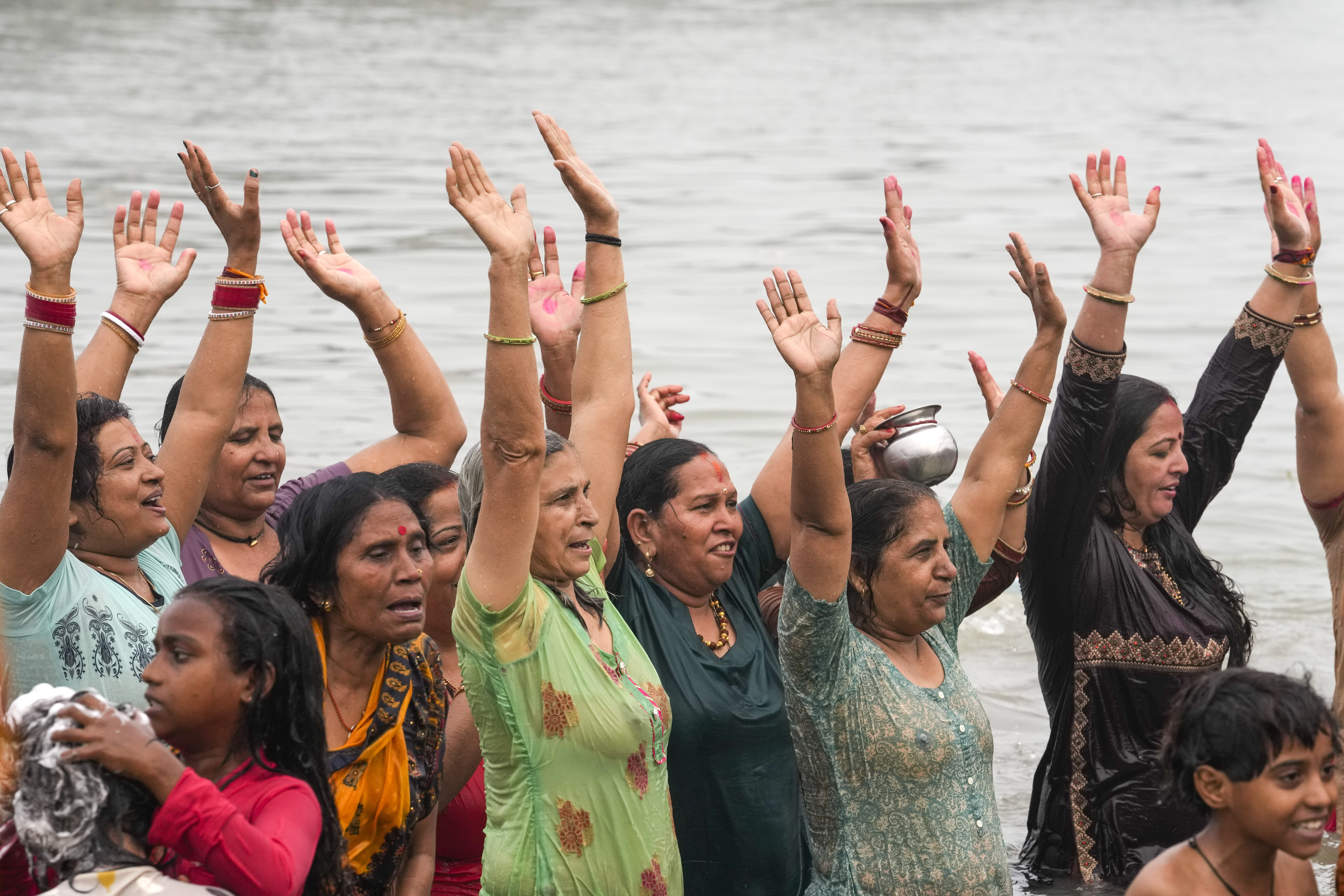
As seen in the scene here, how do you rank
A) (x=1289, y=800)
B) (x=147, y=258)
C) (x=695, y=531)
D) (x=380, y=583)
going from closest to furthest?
(x=1289, y=800) → (x=380, y=583) → (x=695, y=531) → (x=147, y=258)

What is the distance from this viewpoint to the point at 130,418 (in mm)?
3984

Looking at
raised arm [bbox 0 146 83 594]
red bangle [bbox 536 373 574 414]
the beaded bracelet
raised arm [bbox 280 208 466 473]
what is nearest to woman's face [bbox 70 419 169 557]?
raised arm [bbox 0 146 83 594]

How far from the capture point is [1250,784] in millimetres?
3020

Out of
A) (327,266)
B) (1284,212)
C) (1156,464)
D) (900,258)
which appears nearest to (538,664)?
(327,266)

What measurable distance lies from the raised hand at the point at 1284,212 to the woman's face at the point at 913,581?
142cm

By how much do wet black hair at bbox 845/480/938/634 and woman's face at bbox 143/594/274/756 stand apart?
144 centimetres

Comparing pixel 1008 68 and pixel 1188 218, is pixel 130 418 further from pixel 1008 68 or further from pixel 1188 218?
pixel 1008 68

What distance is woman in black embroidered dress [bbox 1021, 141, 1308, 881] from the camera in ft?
14.5

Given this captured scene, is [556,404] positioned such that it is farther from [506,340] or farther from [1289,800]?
[1289,800]

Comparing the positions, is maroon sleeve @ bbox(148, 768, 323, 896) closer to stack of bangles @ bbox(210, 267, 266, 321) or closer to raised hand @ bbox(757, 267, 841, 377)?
raised hand @ bbox(757, 267, 841, 377)

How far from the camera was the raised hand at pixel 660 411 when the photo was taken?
4977 millimetres

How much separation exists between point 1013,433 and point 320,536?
1.70 meters

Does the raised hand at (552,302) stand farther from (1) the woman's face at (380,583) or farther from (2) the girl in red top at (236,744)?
(2) the girl in red top at (236,744)

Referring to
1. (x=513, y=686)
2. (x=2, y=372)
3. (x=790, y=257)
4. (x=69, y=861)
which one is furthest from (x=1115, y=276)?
(x=790, y=257)
